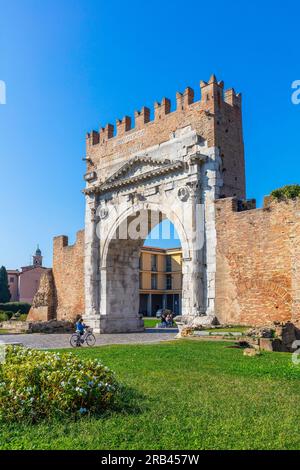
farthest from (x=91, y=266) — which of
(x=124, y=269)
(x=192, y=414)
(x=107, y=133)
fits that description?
(x=192, y=414)

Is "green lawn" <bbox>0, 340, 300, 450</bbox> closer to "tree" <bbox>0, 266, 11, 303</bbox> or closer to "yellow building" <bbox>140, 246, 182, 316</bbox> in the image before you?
"yellow building" <bbox>140, 246, 182, 316</bbox>

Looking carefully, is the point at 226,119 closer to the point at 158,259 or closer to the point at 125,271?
the point at 125,271

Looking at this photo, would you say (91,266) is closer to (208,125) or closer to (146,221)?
(146,221)

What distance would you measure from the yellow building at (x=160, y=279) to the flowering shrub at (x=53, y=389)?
43.5m

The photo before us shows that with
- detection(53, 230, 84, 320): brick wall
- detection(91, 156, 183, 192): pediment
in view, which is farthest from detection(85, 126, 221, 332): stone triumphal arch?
detection(53, 230, 84, 320): brick wall

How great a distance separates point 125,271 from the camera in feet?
70.3

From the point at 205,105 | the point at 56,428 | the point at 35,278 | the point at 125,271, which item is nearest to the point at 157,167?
the point at 205,105

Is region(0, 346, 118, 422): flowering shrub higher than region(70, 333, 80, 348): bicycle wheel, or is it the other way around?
region(0, 346, 118, 422): flowering shrub

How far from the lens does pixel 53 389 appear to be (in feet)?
16.5

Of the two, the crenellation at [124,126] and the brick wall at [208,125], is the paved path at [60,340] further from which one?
the crenellation at [124,126]

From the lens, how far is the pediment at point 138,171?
17625mm

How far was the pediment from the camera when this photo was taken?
17625 millimetres

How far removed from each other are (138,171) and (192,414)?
1502cm

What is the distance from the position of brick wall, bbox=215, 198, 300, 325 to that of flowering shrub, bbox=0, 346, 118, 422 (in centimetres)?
946
